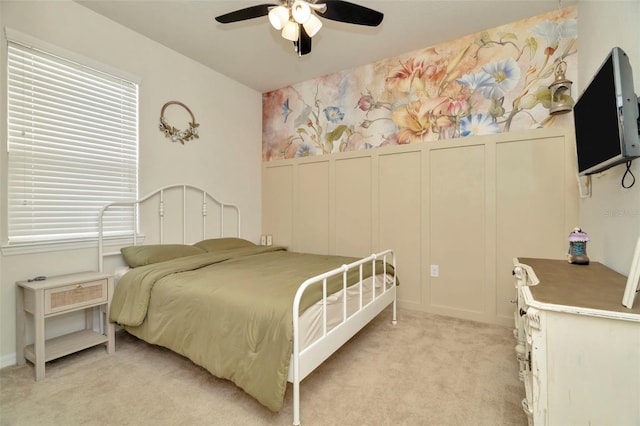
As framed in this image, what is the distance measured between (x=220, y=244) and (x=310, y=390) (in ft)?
6.59

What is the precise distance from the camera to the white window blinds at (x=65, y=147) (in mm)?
2162

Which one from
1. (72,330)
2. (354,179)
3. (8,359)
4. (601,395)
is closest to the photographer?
(601,395)

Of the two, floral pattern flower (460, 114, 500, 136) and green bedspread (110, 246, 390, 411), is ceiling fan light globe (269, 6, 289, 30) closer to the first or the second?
green bedspread (110, 246, 390, 411)

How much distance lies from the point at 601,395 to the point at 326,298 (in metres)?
1.24

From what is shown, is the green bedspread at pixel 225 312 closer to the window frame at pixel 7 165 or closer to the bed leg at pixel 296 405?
the bed leg at pixel 296 405

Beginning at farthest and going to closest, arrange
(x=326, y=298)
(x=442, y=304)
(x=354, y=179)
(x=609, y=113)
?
(x=354, y=179) → (x=442, y=304) → (x=326, y=298) → (x=609, y=113)

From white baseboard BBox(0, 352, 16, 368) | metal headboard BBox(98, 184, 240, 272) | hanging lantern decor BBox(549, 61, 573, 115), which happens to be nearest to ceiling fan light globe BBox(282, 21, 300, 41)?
metal headboard BBox(98, 184, 240, 272)

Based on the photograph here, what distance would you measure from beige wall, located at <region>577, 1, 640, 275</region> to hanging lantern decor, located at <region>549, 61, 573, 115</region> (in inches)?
4.3

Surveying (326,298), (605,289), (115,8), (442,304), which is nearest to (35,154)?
(115,8)

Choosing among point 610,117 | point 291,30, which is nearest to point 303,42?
point 291,30

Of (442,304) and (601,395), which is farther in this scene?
(442,304)

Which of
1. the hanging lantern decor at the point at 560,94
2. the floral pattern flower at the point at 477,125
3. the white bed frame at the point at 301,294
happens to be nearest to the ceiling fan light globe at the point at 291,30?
the white bed frame at the point at 301,294

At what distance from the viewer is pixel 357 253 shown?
11.6 ft

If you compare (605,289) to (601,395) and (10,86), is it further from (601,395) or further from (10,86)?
(10,86)
